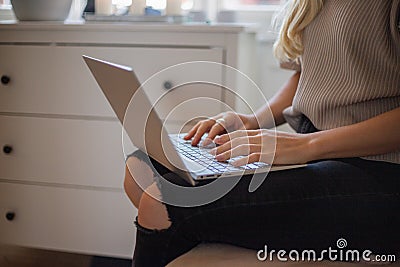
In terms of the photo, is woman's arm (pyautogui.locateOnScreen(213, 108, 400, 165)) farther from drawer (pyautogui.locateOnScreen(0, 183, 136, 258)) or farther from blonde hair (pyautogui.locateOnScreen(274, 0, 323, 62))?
drawer (pyautogui.locateOnScreen(0, 183, 136, 258))

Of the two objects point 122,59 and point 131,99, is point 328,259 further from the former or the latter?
point 122,59

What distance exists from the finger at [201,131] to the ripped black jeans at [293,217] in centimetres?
18

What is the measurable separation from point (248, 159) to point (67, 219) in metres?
0.95

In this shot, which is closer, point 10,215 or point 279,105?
point 279,105

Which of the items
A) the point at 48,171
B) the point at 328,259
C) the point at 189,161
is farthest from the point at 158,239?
the point at 48,171

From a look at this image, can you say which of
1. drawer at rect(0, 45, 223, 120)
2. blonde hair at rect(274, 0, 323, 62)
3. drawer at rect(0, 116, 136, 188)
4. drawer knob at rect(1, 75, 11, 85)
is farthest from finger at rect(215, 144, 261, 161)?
drawer knob at rect(1, 75, 11, 85)

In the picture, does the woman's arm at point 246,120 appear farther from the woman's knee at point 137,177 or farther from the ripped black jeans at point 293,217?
the ripped black jeans at point 293,217

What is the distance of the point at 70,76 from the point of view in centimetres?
161

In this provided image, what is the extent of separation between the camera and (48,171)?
1.68 meters

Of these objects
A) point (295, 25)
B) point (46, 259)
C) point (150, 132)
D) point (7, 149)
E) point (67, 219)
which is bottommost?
point (46, 259)

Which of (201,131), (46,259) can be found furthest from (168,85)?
(46,259)

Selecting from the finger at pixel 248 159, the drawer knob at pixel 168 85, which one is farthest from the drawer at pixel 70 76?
the finger at pixel 248 159

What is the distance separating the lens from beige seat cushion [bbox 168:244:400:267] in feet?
2.96

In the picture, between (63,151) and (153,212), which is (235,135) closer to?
(153,212)
